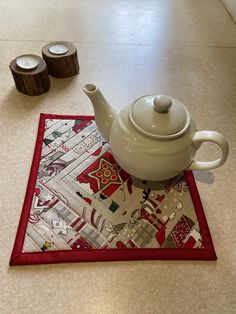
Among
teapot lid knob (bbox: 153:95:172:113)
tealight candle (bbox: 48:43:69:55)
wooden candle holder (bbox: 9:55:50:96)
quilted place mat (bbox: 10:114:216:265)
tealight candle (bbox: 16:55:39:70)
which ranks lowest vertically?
quilted place mat (bbox: 10:114:216:265)

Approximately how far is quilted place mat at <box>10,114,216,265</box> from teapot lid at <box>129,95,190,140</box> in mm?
175

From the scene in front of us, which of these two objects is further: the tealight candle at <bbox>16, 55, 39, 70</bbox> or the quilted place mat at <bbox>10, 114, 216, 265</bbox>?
the tealight candle at <bbox>16, 55, 39, 70</bbox>

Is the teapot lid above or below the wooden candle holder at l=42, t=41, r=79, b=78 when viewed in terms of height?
above

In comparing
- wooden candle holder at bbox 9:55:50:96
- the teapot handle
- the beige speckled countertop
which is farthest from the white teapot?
wooden candle holder at bbox 9:55:50:96

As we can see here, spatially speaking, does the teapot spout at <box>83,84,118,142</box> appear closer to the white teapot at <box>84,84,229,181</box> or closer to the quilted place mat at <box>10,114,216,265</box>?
the white teapot at <box>84,84,229,181</box>

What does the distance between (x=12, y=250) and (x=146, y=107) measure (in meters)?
0.36

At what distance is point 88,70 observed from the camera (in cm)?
86

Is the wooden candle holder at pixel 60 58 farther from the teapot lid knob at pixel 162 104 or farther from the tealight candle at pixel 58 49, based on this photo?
the teapot lid knob at pixel 162 104

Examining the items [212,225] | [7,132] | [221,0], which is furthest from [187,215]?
[221,0]

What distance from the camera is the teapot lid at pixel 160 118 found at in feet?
1.40

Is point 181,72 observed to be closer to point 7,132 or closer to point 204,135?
point 204,135

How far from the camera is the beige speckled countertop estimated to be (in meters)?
0.44

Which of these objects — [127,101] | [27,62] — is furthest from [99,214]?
[27,62]

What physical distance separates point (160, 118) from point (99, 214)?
236 millimetres
